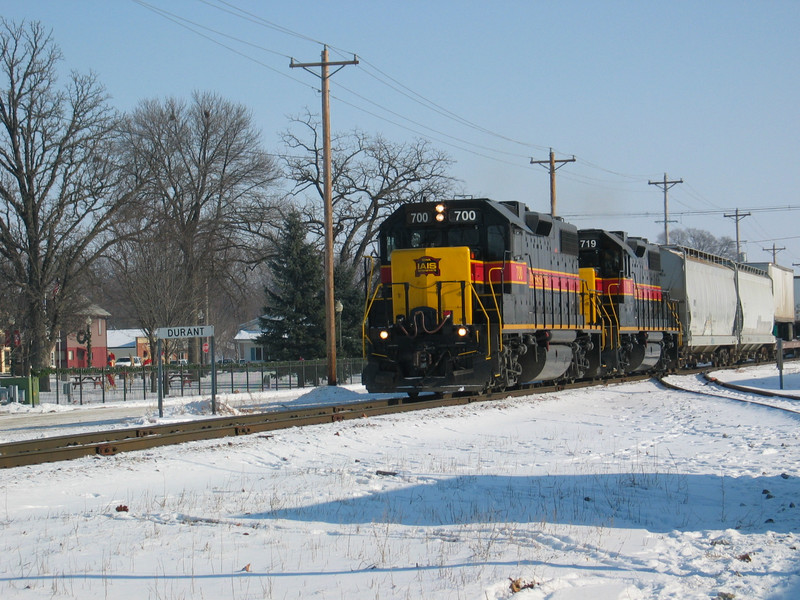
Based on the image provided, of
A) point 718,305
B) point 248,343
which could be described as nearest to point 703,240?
point 248,343

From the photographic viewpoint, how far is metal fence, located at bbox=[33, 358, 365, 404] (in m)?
30.1

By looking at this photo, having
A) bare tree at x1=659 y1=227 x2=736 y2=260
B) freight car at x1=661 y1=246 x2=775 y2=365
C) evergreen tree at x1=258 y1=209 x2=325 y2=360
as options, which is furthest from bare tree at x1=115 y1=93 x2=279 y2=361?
bare tree at x1=659 y1=227 x2=736 y2=260

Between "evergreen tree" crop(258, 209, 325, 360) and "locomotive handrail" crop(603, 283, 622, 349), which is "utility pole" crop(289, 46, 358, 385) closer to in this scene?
"locomotive handrail" crop(603, 283, 622, 349)

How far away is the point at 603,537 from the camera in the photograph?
6855 mm

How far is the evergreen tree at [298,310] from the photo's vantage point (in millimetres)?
38500

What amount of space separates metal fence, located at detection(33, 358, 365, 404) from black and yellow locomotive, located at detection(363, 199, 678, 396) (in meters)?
12.7

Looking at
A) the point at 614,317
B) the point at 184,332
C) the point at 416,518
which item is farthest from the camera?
the point at 614,317

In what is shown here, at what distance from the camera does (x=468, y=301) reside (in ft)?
57.8

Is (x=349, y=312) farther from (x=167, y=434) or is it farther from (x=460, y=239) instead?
(x=167, y=434)

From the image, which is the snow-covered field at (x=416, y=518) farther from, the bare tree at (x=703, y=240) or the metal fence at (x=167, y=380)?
the bare tree at (x=703, y=240)

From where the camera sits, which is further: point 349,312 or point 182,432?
point 349,312

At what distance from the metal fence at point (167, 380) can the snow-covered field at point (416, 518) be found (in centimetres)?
1862

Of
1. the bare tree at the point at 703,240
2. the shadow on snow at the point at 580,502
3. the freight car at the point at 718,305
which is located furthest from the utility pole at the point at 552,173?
the bare tree at the point at 703,240

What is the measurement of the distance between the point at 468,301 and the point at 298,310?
2219 centimetres
